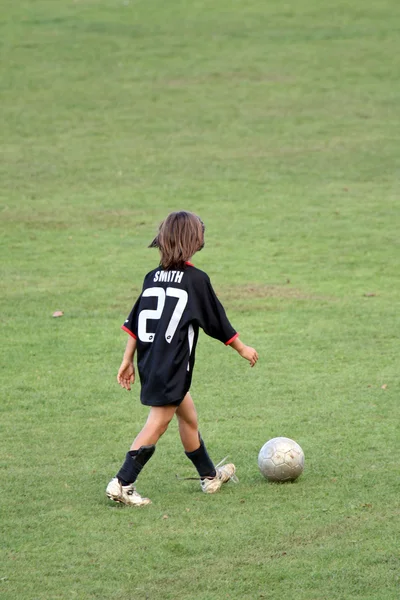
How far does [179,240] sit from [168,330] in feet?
1.72

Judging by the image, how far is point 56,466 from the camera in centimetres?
675

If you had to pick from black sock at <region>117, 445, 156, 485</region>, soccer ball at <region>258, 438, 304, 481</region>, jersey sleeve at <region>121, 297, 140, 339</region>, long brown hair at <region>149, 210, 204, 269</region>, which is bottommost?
soccer ball at <region>258, 438, 304, 481</region>

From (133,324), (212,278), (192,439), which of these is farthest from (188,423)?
(212,278)

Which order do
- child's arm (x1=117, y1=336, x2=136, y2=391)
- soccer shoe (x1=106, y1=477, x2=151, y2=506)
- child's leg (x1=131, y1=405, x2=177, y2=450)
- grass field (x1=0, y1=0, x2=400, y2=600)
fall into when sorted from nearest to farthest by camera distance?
grass field (x1=0, y1=0, x2=400, y2=600)
soccer shoe (x1=106, y1=477, x2=151, y2=506)
child's leg (x1=131, y1=405, x2=177, y2=450)
child's arm (x1=117, y1=336, x2=136, y2=391)

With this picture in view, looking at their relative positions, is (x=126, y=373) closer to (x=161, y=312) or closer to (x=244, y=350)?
(x=161, y=312)

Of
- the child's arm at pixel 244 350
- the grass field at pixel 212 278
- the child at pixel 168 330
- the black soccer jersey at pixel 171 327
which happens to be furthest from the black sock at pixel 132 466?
the child's arm at pixel 244 350

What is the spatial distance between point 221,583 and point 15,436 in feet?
9.35

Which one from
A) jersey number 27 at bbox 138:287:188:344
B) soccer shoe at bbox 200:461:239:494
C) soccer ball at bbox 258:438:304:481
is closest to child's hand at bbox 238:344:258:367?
jersey number 27 at bbox 138:287:188:344

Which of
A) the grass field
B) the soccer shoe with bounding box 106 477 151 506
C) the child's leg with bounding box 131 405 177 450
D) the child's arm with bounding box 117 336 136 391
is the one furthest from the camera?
the child's arm with bounding box 117 336 136 391

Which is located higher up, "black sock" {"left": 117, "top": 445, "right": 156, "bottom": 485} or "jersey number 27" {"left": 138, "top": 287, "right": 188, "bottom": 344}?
"jersey number 27" {"left": 138, "top": 287, "right": 188, "bottom": 344}

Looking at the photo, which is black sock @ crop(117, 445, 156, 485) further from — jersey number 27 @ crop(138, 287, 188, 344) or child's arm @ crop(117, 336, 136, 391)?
jersey number 27 @ crop(138, 287, 188, 344)

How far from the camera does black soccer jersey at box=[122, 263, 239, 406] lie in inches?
238

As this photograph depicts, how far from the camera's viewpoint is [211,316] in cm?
613

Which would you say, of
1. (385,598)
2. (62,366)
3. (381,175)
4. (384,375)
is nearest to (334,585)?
(385,598)
